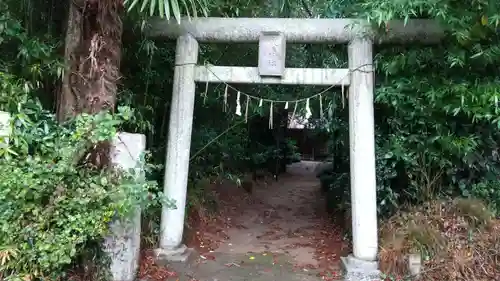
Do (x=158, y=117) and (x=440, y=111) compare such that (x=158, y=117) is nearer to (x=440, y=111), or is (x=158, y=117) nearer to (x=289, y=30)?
(x=289, y=30)

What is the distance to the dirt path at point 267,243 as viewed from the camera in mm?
4730

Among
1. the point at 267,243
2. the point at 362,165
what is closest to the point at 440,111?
the point at 362,165

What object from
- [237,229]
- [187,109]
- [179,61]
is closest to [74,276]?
[187,109]

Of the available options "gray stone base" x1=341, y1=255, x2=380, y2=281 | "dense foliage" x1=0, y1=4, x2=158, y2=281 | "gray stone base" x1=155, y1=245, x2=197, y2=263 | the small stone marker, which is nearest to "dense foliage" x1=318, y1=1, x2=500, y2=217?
"gray stone base" x1=341, y1=255, x2=380, y2=281

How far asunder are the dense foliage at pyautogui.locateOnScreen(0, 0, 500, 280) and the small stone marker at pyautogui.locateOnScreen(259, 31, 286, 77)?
2.40 ft

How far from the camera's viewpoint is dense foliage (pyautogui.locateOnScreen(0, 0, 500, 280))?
3.36 metres

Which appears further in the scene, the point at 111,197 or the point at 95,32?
the point at 95,32

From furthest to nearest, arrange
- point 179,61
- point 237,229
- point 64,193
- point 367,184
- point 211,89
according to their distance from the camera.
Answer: point 237,229 → point 211,89 → point 179,61 → point 367,184 → point 64,193

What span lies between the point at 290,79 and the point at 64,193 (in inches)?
100

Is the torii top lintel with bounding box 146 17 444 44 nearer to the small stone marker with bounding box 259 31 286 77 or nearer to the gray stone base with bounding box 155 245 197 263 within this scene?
the small stone marker with bounding box 259 31 286 77

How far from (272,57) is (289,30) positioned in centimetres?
39

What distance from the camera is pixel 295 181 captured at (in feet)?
43.8

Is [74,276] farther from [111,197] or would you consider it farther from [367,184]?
[367,184]

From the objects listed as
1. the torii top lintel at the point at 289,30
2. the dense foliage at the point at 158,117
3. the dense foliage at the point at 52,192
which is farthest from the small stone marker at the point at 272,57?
the dense foliage at the point at 52,192
